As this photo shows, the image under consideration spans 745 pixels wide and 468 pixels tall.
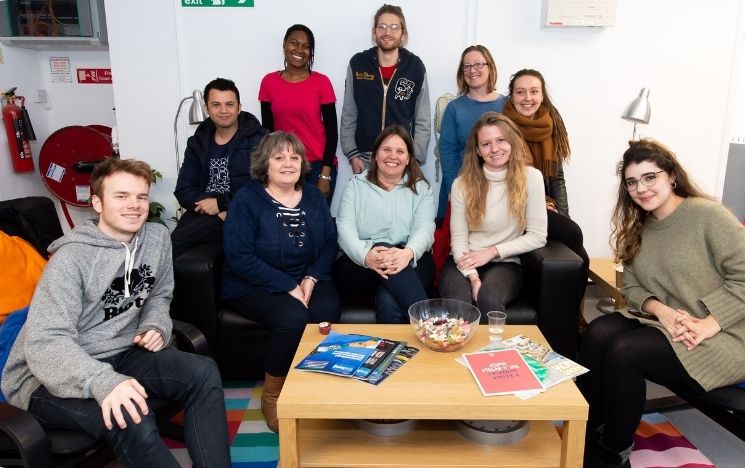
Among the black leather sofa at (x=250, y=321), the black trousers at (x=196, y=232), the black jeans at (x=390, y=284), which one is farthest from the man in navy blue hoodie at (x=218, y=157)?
the black jeans at (x=390, y=284)

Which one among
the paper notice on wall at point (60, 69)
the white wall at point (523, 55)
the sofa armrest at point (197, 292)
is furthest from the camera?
the paper notice on wall at point (60, 69)

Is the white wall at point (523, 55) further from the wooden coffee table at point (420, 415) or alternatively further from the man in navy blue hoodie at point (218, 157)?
the wooden coffee table at point (420, 415)

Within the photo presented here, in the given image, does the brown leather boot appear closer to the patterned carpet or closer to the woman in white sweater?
the patterned carpet

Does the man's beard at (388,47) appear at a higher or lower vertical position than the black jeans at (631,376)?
higher

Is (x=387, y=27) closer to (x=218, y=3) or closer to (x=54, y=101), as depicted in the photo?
(x=218, y=3)

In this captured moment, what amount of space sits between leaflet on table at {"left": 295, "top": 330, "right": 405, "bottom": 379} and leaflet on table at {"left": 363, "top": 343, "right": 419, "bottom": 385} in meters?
0.02

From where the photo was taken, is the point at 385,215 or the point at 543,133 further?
the point at 543,133

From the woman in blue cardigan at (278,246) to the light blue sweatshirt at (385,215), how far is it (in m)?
0.18

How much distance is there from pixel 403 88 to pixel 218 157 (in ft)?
Answer: 3.57

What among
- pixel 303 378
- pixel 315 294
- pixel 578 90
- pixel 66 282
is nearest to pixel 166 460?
pixel 303 378

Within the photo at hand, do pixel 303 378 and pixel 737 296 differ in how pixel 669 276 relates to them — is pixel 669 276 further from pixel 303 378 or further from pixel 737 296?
pixel 303 378

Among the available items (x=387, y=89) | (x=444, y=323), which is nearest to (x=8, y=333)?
(x=444, y=323)

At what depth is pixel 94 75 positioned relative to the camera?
14.6ft

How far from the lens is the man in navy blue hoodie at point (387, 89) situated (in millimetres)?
3109
